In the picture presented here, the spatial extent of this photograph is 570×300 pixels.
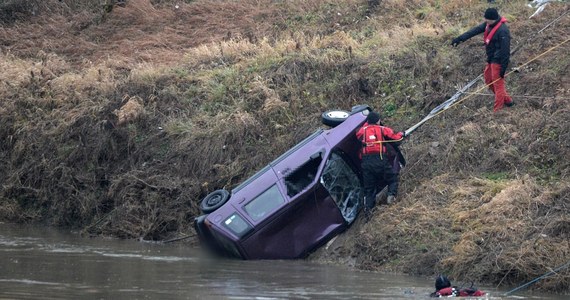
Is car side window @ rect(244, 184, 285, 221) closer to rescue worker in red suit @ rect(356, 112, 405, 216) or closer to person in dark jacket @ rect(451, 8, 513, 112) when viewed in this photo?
rescue worker in red suit @ rect(356, 112, 405, 216)

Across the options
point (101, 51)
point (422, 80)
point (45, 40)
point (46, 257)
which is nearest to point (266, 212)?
point (46, 257)

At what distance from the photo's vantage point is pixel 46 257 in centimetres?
1595

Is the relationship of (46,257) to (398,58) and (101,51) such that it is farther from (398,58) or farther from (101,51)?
(101,51)

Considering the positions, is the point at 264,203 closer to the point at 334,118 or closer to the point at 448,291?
the point at 334,118

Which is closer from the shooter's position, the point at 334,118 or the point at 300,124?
the point at 334,118

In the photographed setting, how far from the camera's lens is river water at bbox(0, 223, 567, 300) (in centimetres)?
1284

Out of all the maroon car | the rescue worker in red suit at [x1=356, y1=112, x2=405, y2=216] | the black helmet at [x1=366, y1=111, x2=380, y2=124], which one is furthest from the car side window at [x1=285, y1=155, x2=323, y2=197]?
the black helmet at [x1=366, y1=111, x2=380, y2=124]

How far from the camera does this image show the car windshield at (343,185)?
1605 cm

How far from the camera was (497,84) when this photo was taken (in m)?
17.2

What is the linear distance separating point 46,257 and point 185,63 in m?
7.87

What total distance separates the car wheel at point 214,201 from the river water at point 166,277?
2.60 ft

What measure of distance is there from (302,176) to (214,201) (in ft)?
4.53

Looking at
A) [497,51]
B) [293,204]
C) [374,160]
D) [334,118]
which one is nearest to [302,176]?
[293,204]

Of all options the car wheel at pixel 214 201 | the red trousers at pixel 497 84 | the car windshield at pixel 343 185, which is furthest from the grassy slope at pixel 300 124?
the car wheel at pixel 214 201
